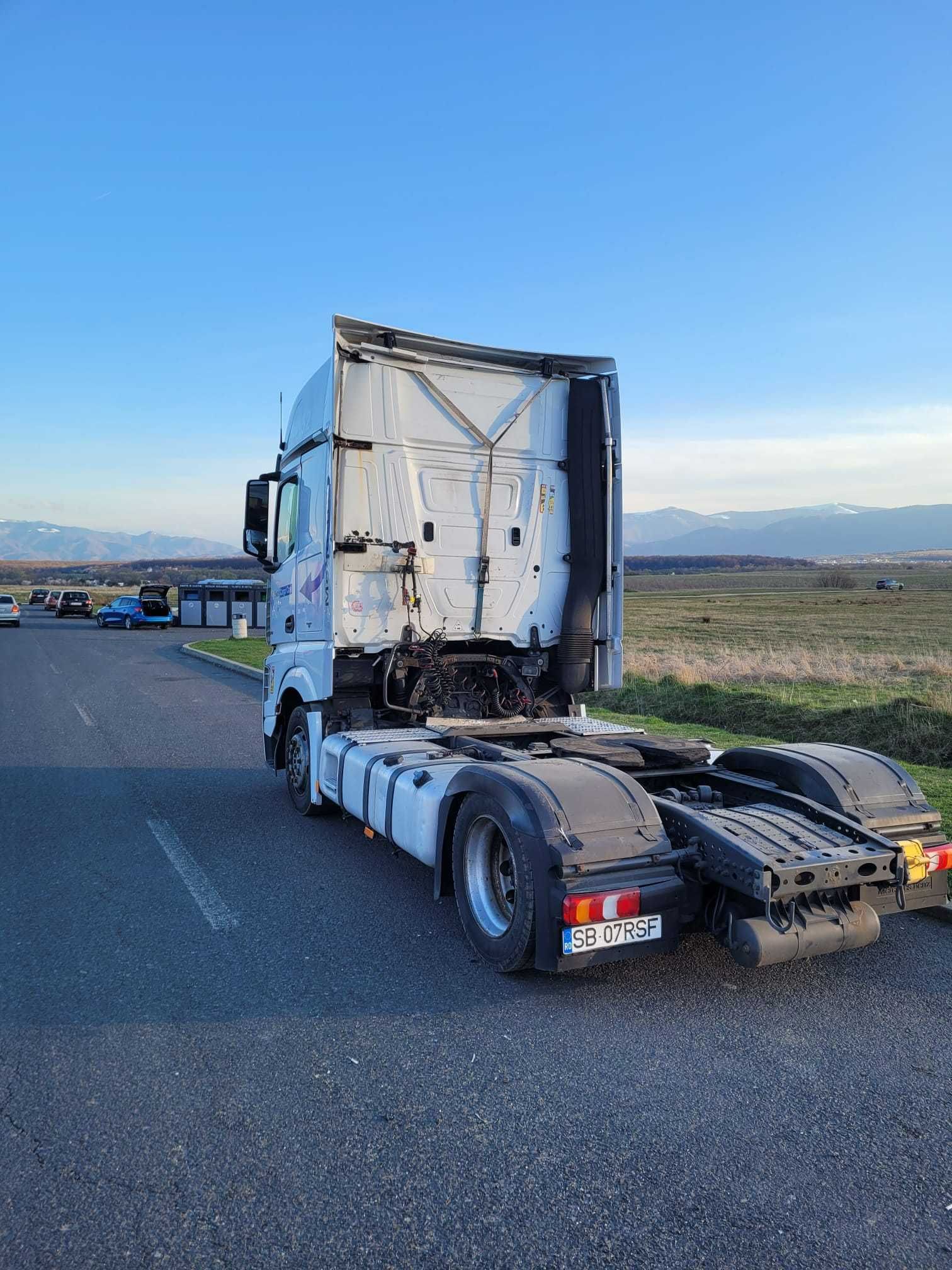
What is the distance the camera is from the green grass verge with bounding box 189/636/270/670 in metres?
22.7

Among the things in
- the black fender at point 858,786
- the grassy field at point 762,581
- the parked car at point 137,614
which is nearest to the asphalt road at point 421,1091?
the black fender at point 858,786

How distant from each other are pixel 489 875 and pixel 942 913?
2.60 meters

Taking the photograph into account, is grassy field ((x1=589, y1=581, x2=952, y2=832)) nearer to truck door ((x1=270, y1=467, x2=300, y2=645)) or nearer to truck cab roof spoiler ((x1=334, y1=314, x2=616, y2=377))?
truck cab roof spoiler ((x1=334, y1=314, x2=616, y2=377))

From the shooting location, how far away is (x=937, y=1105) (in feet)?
10.9

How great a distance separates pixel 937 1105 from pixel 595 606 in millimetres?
4922

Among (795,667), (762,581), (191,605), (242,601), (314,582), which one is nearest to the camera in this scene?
(314,582)

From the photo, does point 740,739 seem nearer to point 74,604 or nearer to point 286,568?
point 286,568

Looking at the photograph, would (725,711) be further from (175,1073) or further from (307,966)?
(175,1073)

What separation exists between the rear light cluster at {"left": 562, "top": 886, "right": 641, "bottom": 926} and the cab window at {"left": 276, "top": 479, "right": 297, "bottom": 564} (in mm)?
4736

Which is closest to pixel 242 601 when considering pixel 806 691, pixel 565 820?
pixel 806 691

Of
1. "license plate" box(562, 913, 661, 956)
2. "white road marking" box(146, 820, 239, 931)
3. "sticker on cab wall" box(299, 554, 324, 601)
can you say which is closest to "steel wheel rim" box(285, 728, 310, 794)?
"white road marking" box(146, 820, 239, 931)

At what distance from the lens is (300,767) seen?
297 inches

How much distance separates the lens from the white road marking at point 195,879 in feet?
16.7

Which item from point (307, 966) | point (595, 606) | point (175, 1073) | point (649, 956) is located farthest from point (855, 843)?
point (595, 606)
